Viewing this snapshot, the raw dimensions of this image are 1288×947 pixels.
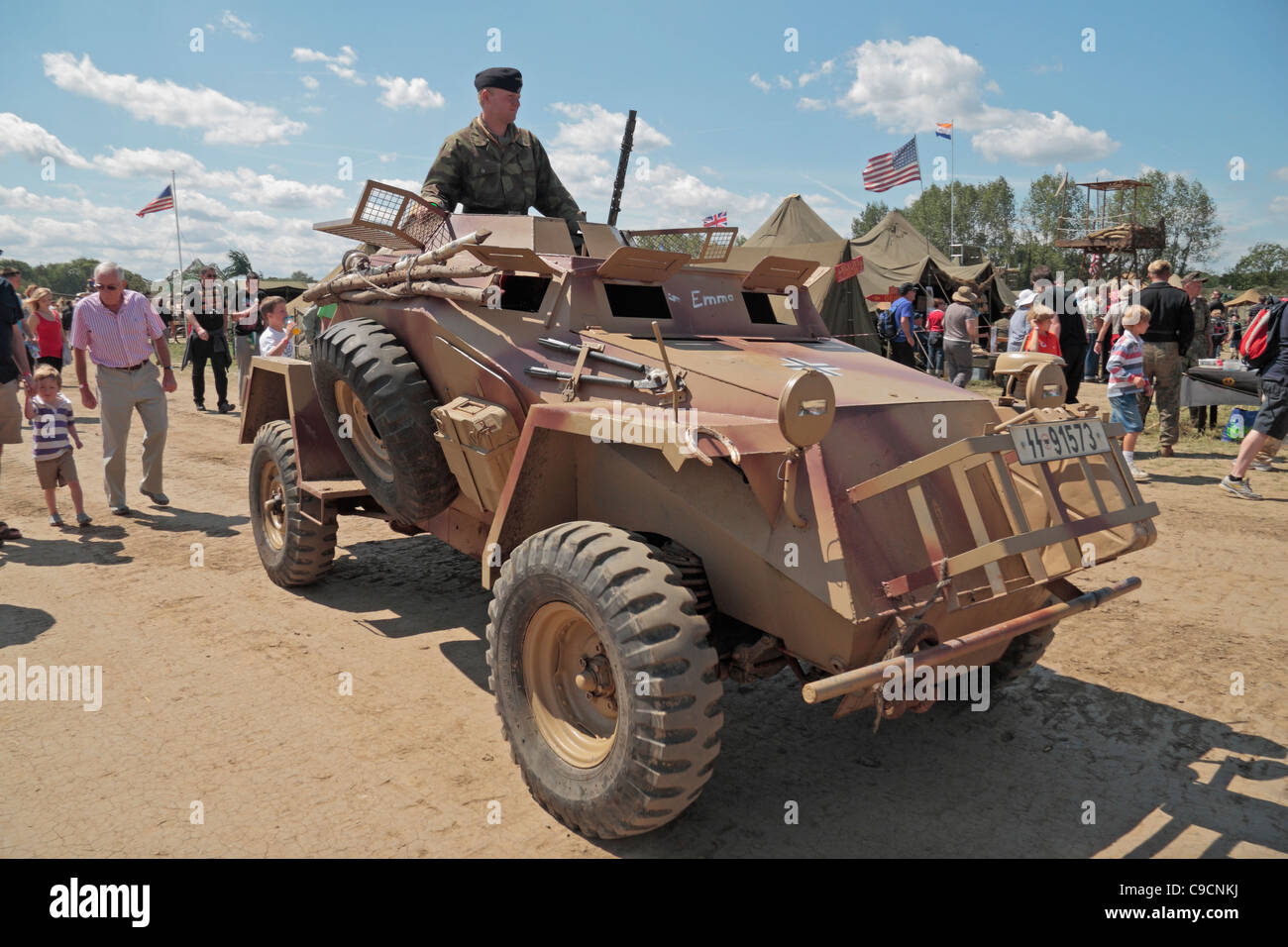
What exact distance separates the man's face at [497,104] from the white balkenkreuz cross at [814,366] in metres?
3.10

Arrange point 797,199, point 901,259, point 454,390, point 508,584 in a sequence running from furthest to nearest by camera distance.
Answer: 1. point 901,259
2. point 797,199
3. point 454,390
4. point 508,584

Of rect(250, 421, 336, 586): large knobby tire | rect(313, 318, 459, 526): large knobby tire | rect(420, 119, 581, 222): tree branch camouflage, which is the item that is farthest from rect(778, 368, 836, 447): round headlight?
rect(250, 421, 336, 586): large knobby tire

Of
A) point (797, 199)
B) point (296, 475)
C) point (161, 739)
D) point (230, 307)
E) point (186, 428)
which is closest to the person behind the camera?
point (161, 739)

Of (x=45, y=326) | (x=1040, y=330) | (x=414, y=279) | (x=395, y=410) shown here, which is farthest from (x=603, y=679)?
(x=45, y=326)

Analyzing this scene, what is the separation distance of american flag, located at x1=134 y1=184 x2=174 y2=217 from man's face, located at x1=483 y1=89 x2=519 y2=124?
19529 mm

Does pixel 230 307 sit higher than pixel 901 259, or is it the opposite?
pixel 901 259

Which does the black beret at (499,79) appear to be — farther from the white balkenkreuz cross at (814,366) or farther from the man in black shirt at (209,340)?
the man in black shirt at (209,340)

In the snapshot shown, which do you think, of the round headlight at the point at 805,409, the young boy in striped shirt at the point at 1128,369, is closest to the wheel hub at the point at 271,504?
the round headlight at the point at 805,409

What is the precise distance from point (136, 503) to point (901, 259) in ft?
64.5

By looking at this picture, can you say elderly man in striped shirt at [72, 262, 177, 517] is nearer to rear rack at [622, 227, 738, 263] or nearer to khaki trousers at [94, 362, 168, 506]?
khaki trousers at [94, 362, 168, 506]

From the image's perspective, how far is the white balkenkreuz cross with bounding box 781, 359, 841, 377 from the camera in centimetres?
419

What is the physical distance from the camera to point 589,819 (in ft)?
10.4
